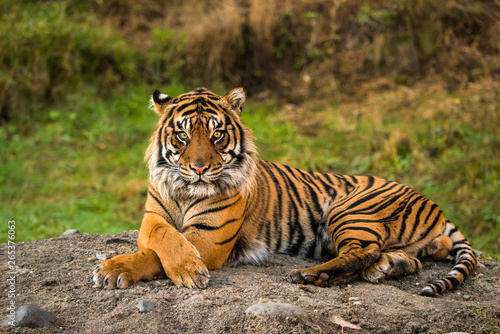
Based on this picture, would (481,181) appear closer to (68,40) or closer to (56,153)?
(56,153)

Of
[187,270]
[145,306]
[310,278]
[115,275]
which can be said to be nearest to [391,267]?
[310,278]

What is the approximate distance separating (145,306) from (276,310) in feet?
2.36

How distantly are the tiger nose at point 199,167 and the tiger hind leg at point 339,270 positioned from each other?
2.94 ft

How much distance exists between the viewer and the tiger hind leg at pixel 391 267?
139 inches

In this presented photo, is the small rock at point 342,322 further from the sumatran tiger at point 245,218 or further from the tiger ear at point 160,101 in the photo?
the tiger ear at point 160,101

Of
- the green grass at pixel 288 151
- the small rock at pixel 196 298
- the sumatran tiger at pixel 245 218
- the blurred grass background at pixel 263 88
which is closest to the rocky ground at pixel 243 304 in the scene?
the small rock at pixel 196 298

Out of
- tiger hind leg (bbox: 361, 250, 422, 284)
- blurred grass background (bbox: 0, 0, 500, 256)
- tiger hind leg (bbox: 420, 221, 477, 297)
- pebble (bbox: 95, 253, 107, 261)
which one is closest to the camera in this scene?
tiger hind leg (bbox: 420, 221, 477, 297)

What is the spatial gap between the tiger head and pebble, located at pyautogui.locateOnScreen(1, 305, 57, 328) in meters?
1.23

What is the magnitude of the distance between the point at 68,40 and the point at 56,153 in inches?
92.9

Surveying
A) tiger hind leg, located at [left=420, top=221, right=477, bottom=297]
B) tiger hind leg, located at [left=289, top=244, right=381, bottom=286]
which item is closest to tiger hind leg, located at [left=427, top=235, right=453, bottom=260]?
tiger hind leg, located at [left=420, top=221, right=477, bottom=297]

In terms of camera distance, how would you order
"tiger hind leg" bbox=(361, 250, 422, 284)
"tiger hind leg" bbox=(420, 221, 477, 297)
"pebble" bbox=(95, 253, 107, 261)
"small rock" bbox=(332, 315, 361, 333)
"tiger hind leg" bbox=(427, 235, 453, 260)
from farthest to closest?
"tiger hind leg" bbox=(427, 235, 453, 260) → "pebble" bbox=(95, 253, 107, 261) → "tiger hind leg" bbox=(361, 250, 422, 284) → "tiger hind leg" bbox=(420, 221, 477, 297) → "small rock" bbox=(332, 315, 361, 333)

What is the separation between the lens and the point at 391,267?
3.61 metres

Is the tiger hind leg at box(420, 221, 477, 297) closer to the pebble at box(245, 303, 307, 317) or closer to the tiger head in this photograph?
the pebble at box(245, 303, 307, 317)

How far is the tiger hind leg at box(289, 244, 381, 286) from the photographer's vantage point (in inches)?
133
